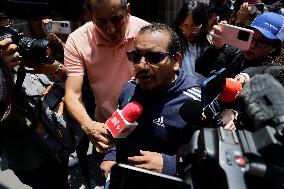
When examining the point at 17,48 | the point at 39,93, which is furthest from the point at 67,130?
the point at 17,48

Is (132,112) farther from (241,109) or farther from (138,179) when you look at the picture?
(241,109)

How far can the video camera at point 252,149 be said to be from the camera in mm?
864

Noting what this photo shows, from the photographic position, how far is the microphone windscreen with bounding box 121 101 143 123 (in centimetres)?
170

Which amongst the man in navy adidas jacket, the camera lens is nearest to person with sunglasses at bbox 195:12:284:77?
the camera lens

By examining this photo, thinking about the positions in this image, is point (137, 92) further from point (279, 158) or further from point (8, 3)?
point (8, 3)

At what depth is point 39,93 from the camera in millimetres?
2410

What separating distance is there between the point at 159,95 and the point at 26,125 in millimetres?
967

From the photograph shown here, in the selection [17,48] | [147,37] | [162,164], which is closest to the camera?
[162,164]

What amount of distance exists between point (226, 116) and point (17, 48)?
1.41 m

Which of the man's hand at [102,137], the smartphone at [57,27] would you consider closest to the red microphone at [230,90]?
the man's hand at [102,137]

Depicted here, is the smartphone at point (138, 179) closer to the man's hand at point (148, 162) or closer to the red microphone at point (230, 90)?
the man's hand at point (148, 162)

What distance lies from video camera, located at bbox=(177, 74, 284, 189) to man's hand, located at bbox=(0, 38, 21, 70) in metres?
1.43

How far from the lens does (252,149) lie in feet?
2.97

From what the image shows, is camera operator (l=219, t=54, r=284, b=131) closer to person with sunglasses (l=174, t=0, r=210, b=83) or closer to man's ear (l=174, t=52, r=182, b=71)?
man's ear (l=174, t=52, r=182, b=71)
